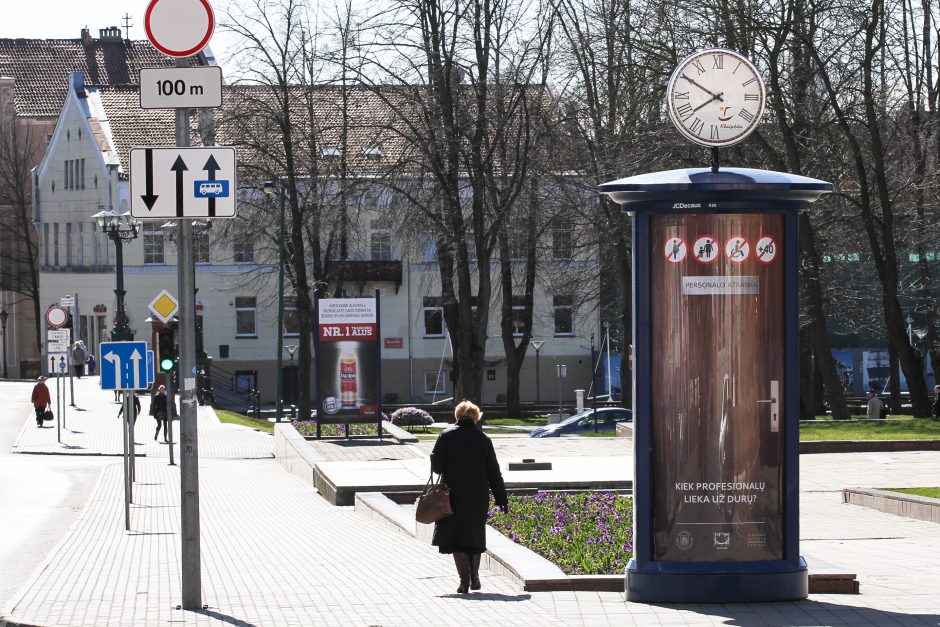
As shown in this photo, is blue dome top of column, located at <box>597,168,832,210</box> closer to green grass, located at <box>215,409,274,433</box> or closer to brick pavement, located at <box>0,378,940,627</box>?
brick pavement, located at <box>0,378,940,627</box>

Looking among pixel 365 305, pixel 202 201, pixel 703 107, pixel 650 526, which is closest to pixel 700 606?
pixel 650 526

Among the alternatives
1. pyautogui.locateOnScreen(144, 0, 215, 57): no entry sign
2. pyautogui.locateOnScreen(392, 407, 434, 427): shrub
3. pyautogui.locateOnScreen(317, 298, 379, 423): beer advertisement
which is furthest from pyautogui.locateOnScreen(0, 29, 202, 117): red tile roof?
pyautogui.locateOnScreen(144, 0, 215, 57): no entry sign

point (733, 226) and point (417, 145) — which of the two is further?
point (417, 145)

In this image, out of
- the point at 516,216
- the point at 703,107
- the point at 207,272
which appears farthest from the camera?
the point at 207,272

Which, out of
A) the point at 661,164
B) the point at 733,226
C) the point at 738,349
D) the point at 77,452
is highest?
the point at 661,164

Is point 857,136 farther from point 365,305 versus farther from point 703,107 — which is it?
point 703,107

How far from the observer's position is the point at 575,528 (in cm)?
1434

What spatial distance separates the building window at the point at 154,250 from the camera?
67000 millimetres

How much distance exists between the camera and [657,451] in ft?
33.4

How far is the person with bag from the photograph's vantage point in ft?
36.6

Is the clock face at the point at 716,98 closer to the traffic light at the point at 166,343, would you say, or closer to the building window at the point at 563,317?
the traffic light at the point at 166,343

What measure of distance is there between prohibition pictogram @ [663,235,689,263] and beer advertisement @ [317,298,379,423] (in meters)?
22.1

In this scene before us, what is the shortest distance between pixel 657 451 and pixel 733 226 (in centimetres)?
161

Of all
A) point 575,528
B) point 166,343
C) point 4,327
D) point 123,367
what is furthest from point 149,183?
point 4,327
